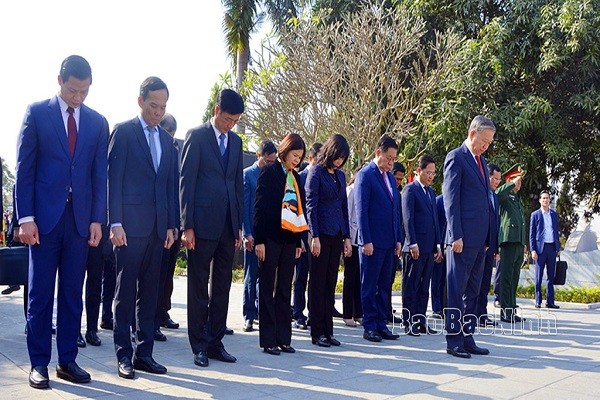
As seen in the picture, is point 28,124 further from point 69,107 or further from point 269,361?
point 269,361

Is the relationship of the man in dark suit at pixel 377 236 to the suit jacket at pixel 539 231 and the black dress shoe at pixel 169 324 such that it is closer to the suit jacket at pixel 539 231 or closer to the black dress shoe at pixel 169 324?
the black dress shoe at pixel 169 324

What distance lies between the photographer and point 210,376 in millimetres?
4555

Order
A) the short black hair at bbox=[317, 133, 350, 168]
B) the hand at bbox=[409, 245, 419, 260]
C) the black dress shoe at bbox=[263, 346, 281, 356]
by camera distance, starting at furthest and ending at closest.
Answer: the hand at bbox=[409, 245, 419, 260] → the short black hair at bbox=[317, 133, 350, 168] → the black dress shoe at bbox=[263, 346, 281, 356]

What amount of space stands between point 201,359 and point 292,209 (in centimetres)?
153

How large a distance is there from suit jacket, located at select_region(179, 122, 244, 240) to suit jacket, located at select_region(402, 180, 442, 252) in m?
2.48

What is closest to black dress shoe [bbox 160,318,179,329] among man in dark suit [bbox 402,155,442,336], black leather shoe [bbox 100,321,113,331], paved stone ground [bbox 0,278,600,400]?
paved stone ground [bbox 0,278,600,400]

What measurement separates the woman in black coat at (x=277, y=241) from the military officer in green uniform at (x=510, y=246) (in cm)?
373

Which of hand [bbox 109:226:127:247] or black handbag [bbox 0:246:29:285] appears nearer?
hand [bbox 109:226:127:247]

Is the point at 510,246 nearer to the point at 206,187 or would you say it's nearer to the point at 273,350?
the point at 273,350

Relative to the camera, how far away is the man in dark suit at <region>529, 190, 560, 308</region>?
1026cm

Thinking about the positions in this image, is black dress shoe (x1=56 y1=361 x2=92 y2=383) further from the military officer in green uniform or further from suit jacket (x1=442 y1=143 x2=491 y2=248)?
the military officer in green uniform

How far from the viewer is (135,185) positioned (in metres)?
4.61

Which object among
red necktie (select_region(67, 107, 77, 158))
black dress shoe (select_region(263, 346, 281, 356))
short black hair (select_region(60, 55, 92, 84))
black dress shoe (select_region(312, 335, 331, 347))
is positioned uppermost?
short black hair (select_region(60, 55, 92, 84))

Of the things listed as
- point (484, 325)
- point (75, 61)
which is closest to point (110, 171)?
point (75, 61)
